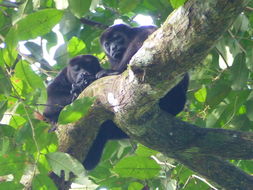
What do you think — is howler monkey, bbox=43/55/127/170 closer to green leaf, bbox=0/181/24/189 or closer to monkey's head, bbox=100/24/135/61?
monkey's head, bbox=100/24/135/61

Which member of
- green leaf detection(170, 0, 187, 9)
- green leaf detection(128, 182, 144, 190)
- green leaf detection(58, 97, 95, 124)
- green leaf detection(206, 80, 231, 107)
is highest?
green leaf detection(170, 0, 187, 9)

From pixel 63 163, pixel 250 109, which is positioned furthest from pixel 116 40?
pixel 63 163

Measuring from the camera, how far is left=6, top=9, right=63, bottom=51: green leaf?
2.90 m

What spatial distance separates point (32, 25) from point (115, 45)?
9.24 feet

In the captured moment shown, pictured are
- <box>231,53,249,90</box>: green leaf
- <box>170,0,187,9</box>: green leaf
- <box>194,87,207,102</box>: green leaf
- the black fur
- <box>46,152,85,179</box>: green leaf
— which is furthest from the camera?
<box>194,87,207,102</box>: green leaf

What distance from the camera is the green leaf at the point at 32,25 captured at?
9.52ft

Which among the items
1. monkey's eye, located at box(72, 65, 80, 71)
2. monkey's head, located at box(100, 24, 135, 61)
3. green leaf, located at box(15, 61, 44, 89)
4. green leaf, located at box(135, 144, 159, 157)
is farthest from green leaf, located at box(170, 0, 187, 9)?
monkey's eye, located at box(72, 65, 80, 71)

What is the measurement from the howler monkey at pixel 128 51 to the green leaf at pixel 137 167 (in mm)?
645

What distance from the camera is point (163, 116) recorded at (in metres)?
3.32

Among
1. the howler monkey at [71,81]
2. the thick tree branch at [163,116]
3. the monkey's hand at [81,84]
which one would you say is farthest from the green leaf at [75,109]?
the monkey's hand at [81,84]

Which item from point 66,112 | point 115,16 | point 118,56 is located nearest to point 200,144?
point 66,112

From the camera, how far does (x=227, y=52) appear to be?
3.56 metres

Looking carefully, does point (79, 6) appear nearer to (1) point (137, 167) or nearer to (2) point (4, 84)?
(2) point (4, 84)

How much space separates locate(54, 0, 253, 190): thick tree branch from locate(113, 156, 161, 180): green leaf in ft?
0.42
